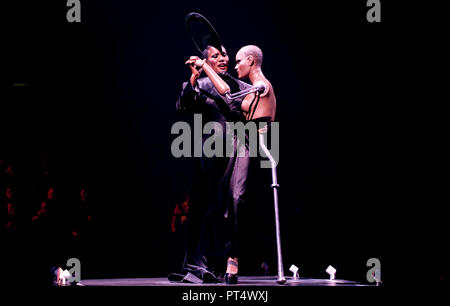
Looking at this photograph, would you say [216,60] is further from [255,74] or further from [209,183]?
[209,183]

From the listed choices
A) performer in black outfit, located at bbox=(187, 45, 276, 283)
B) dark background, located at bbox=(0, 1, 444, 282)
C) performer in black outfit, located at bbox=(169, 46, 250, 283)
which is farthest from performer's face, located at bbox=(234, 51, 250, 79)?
dark background, located at bbox=(0, 1, 444, 282)

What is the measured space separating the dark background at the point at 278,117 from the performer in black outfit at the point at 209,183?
147cm

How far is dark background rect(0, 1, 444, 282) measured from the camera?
15.0ft

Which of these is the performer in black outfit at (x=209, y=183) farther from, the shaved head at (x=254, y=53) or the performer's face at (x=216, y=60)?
the shaved head at (x=254, y=53)

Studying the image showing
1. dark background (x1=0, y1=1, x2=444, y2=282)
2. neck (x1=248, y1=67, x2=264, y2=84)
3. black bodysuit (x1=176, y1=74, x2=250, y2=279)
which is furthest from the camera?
dark background (x1=0, y1=1, x2=444, y2=282)

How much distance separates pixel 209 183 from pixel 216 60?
98 centimetres

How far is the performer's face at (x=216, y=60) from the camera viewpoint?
3645 mm

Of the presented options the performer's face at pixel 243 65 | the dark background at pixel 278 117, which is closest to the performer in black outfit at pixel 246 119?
the performer's face at pixel 243 65

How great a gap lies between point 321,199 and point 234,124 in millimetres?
1759

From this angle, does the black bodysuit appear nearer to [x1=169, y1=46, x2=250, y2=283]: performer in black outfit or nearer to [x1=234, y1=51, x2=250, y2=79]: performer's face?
[x1=169, y1=46, x2=250, y2=283]: performer in black outfit

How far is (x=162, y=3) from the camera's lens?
5.06m

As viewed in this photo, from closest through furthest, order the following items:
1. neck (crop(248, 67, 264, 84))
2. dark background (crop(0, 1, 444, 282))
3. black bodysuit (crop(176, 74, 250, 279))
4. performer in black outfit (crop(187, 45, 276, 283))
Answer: performer in black outfit (crop(187, 45, 276, 283)) < black bodysuit (crop(176, 74, 250, 279)) < neck (crop(248, 67, 264, 84)) < dark background (crop(0, 1, 444, 282))
